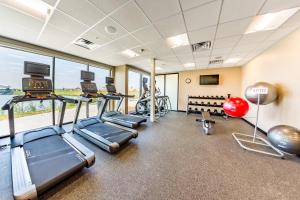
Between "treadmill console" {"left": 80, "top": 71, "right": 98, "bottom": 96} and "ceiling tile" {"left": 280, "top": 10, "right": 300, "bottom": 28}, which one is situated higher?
"ceiling tile" {"left": 280, "top": 10, "right": 300, "bottom": 28}

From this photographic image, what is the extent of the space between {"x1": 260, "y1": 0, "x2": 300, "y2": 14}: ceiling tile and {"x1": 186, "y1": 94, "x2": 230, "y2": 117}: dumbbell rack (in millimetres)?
4882

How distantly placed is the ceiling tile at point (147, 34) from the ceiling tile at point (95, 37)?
876 millimetres

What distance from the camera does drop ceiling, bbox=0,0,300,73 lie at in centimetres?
193

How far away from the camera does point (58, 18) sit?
2311mm

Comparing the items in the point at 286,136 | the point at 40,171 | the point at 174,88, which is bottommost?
the point at 40,171

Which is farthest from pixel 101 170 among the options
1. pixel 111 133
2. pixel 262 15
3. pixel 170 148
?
pixel 262 15

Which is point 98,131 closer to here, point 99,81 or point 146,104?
point 146,104

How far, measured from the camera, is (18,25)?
255 cm

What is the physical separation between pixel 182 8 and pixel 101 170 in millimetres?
3040

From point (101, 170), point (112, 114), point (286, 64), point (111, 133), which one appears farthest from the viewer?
point (112, 114)

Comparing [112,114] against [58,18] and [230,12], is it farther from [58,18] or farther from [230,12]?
[230,12]

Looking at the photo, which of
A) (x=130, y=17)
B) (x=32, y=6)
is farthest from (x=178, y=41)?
(x=32, y=6)

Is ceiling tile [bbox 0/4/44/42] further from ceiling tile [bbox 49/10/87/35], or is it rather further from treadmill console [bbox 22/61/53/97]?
treadmill console [bbox 22/61/53/97]

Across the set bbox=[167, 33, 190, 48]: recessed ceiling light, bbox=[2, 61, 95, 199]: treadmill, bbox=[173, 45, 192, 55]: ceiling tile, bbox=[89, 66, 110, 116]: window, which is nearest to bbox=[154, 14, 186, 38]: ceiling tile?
bbox=[167, 33, 190, 48]: recessed ceiling light
